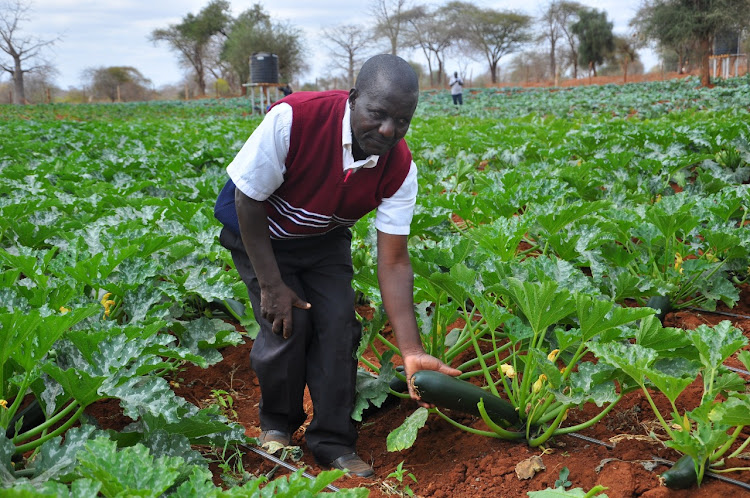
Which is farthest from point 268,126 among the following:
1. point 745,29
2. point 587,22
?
point 587,22

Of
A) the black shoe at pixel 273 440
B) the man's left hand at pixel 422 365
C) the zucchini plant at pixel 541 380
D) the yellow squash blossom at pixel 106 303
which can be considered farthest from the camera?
the yellow squash blossom at pixel 106 303

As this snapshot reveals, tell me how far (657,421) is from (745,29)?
29.8 metres

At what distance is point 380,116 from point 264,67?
24951 mm

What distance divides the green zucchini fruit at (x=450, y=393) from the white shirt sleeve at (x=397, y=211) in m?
0.53

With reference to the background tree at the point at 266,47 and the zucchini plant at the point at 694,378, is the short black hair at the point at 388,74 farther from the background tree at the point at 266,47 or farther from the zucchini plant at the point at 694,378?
the background tree at the point at 266,47

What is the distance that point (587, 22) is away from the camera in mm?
54500

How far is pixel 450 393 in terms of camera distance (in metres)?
2.45

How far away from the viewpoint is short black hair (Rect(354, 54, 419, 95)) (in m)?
2.22

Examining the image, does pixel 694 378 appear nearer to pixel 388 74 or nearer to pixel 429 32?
pixel 388 74

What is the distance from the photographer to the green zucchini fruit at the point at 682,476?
7.28 feet

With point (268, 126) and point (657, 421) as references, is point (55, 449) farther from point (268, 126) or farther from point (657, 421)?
point (657, 421)

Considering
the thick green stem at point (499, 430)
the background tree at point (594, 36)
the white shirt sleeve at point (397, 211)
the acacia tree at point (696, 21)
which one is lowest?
the thick green stem at point (499, 430)

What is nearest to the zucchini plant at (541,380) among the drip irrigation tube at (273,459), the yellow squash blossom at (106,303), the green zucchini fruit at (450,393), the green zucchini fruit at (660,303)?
the green zucchini fruit at (450,393)

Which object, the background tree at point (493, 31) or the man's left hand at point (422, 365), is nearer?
the man's left hand at point (422, 365)
